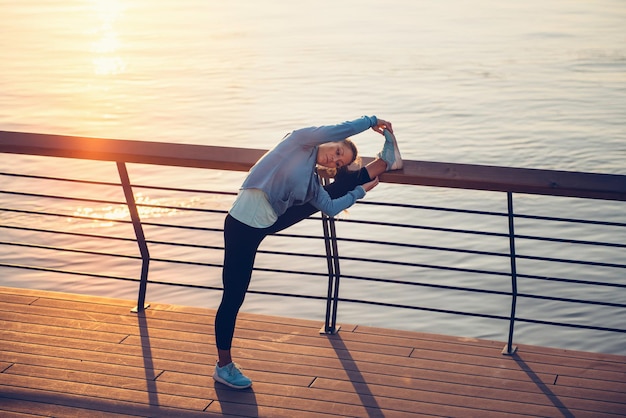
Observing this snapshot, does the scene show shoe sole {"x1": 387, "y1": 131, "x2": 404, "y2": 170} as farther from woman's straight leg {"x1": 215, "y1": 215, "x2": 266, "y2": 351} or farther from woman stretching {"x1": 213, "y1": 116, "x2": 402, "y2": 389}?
woman's straight leg {"x1": 215, "y1": 215, "x2": 266, "y2": 351}

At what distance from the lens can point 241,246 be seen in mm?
4469

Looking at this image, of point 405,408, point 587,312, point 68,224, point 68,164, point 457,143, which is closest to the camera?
point 405,408

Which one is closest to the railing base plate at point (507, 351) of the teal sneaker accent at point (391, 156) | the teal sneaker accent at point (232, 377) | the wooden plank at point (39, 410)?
the teal sneaker accent at point (391, 156)

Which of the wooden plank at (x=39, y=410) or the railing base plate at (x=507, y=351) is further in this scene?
the railing base plate at (x=507, y=351)

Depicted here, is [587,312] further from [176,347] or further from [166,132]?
[166,132]

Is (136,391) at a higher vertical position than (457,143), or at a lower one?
higher

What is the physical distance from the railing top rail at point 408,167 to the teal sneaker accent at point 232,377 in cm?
99

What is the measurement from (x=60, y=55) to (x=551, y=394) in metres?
19.8

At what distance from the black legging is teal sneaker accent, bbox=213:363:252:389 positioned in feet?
0.33

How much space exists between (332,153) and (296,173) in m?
0.20

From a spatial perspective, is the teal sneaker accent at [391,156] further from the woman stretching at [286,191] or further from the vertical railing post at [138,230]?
the vertical railing post at [138,230]

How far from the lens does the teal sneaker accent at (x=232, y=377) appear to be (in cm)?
461

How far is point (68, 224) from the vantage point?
40.3 ft

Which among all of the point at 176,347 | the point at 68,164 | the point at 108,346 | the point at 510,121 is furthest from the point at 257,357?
the point at 510,121
